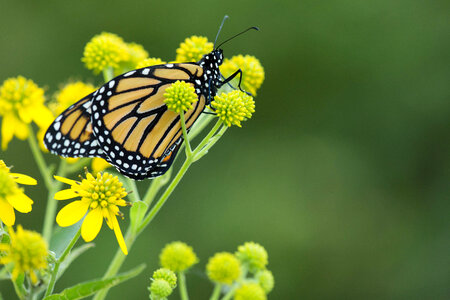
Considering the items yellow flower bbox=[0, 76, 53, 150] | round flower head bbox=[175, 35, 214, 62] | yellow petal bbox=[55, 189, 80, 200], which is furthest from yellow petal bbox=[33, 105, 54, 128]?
yellow petal bbox=[55, 189, 80, 200]

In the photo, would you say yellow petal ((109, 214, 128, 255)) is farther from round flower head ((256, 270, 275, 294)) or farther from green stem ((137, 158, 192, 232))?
round flower head ((256, 270, 275, 294))

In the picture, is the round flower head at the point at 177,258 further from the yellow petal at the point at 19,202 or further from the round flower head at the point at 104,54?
the round flower head at the point at 104,54

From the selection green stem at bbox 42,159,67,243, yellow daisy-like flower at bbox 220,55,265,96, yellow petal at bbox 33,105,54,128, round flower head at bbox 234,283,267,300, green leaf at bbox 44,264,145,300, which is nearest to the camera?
green leaf at bbox 44,264,145,300

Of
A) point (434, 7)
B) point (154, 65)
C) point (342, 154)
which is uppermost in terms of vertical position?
point (434, 7)

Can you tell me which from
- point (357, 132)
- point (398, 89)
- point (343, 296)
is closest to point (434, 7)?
point (398, 89)

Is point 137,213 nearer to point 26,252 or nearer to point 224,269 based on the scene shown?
point 26,252

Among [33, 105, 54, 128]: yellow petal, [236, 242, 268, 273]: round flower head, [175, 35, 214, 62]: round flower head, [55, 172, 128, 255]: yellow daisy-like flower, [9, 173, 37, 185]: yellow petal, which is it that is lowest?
[9, 173, 37, 185]: yellow petal

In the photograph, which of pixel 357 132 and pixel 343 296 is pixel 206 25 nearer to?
pixel 357 132
